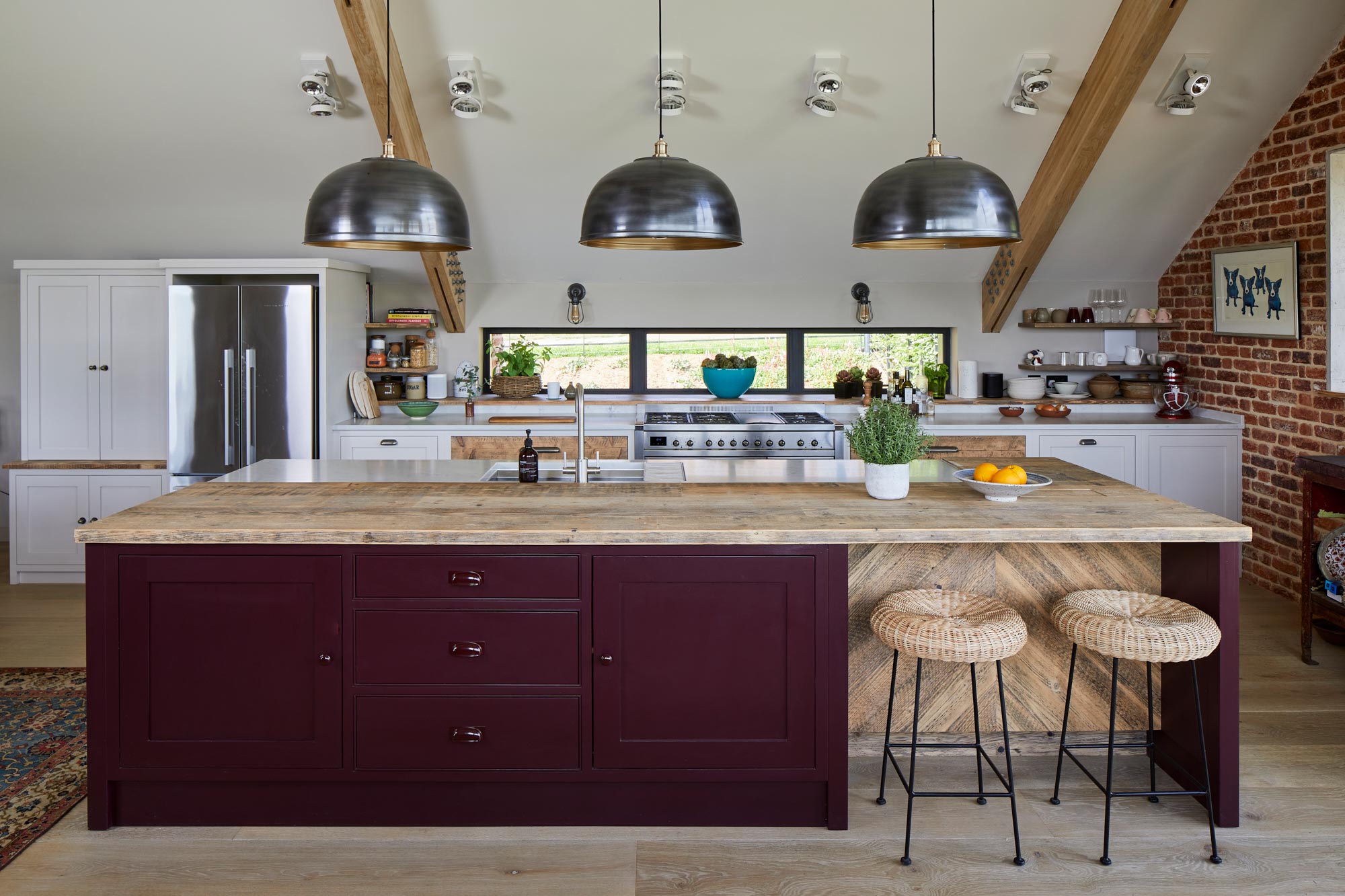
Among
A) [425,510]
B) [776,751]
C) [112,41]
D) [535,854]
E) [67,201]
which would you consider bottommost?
[535,854]

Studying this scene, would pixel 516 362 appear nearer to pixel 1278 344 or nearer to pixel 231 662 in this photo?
pixel 231 662

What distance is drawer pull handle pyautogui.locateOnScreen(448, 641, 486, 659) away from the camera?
3025 mm

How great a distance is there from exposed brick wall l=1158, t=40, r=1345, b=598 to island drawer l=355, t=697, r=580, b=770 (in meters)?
4.01

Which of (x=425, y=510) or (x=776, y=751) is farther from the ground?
(x=425, y=510)

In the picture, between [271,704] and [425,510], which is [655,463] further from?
[271,704]

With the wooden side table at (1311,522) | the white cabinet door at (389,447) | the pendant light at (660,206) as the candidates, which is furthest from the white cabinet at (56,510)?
the wooden side table at (1311,522)

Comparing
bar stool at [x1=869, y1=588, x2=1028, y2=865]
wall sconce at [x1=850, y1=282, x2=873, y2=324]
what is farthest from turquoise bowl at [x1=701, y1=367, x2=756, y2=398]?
bar stool at [x1=869, y1=588, x2=1028, y2=865]

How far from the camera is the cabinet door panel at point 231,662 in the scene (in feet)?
9.89

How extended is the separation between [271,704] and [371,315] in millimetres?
3969

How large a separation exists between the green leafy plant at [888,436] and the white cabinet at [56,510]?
4.24 metres

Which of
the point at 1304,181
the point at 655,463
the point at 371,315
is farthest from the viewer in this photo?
the point at 371,315

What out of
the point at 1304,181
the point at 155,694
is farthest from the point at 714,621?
the point at 1304,181

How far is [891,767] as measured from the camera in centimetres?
350

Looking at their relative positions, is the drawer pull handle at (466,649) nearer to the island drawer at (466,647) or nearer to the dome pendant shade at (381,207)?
the island drawer at (466,647)
